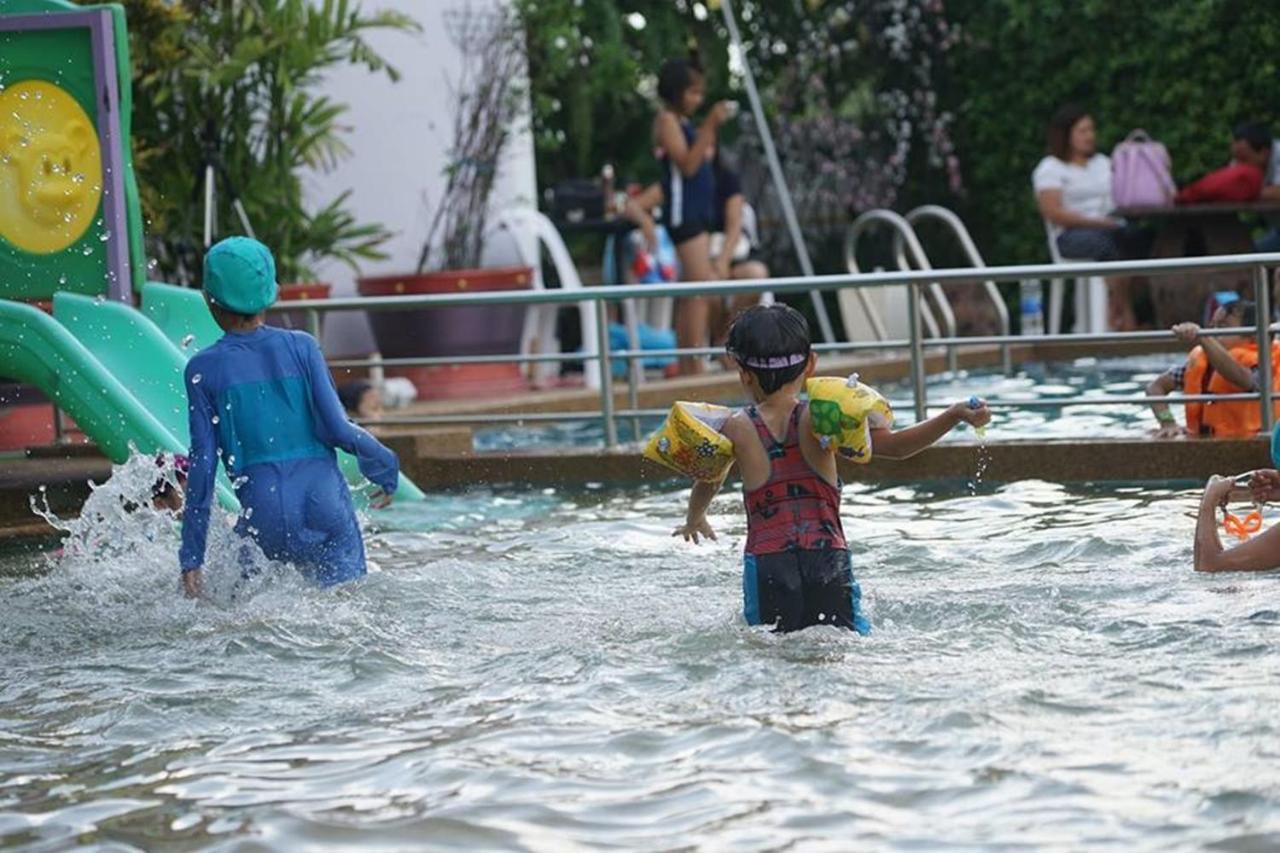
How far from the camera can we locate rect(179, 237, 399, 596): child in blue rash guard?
7.73m

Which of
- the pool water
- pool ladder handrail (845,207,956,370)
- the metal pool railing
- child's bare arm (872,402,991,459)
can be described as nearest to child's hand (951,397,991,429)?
child's bare arm (872,402,991,459)

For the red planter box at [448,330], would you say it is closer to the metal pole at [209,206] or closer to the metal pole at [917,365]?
the metal pole at [209,206]

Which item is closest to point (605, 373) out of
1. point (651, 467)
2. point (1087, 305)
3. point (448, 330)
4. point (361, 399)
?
point (651, 467)

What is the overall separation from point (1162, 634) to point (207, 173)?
9.17 metres

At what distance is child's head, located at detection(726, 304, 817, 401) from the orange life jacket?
14.6ft

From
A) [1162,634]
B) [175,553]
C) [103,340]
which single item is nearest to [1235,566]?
[1162,634]

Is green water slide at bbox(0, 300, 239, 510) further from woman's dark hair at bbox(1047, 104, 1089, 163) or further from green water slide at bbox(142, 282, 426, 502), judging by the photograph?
woman's dark hair at bbox(1047, 104, 1089, 163)

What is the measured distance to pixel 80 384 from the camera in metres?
9.84

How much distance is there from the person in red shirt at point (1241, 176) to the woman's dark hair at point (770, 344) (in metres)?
11.1

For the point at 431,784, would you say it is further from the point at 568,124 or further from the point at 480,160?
the point at 568,124

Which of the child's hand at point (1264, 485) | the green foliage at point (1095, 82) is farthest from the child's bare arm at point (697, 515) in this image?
the green foliage at point (1095, 82)

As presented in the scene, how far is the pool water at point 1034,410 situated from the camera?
1268 cm

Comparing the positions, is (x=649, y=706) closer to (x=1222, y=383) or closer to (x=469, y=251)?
(x=1222, y=383)

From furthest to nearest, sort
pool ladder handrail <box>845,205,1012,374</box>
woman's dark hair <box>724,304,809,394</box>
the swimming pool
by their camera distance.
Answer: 1. pool ladder handrail <box>845,205,1012,374</box>
2. woman's dark hair <box>724,304,809,394</box>
3. the swimming pool
